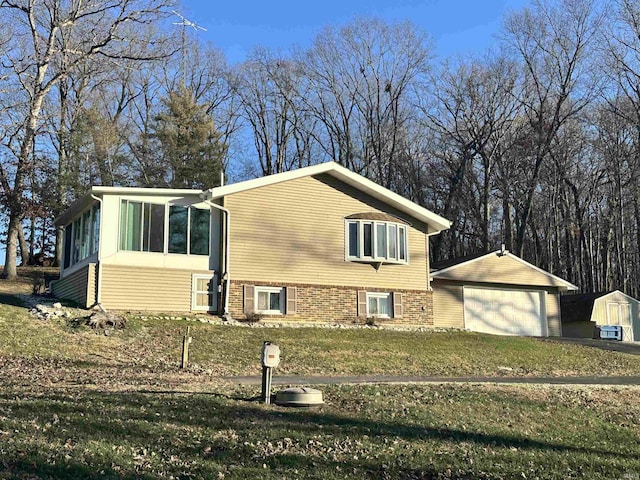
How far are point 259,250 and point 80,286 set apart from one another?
568 centimetres

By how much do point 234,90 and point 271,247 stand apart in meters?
24.8

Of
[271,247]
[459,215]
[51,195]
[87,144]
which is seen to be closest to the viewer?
[271,247]

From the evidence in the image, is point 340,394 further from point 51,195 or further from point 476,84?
point 476,84

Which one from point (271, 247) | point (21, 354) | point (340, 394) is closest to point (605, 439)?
point (340, 394)

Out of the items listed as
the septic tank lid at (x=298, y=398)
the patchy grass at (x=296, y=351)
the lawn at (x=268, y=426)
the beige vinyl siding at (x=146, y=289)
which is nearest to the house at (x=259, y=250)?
the beige vinyl siding at (x=146, y=289)

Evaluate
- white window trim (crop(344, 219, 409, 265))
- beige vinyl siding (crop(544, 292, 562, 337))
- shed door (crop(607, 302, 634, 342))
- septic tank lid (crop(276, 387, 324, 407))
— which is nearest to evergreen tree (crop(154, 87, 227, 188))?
white window trim (crop(344, 219, 409, 265))

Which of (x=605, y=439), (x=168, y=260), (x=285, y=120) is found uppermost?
(x=285, y=120)

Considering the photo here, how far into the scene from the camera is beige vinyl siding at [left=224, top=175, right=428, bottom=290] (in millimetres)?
22125

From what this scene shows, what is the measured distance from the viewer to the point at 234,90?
44750 millimetres

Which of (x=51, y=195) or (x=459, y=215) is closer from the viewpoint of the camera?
(x=51, y=195)

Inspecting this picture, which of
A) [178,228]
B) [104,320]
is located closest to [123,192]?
[178,228]

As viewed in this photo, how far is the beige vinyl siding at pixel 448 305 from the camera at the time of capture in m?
26.7

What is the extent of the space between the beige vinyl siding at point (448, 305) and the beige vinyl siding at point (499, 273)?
0.49 metres

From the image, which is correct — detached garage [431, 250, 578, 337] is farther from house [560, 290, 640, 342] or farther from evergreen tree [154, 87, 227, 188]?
evergreen tree [154, 87, 227, 188]
